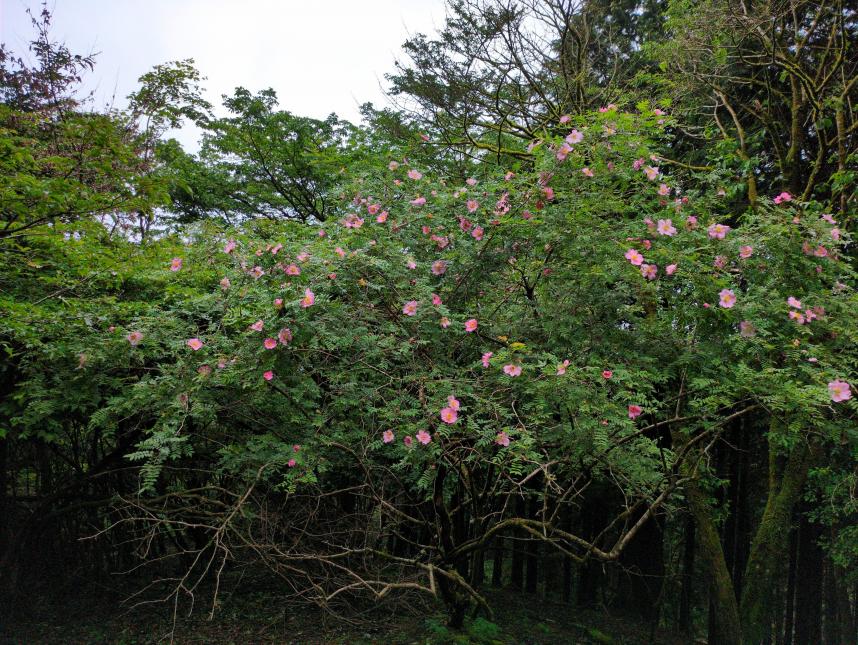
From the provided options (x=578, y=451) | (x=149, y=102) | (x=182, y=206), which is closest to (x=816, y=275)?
(x=578, y=451)

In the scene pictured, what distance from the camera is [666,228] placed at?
150 inches

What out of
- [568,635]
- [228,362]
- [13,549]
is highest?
[228,362]

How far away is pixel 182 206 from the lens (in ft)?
38.0

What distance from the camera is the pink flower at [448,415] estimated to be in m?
3.08

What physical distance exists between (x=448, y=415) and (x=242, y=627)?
2.88m

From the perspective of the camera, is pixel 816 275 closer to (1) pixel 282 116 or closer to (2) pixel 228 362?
(2) pixel 228 362

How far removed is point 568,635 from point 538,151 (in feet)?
14.4

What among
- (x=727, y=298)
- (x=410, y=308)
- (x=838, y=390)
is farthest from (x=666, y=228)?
(x=410, y=308)

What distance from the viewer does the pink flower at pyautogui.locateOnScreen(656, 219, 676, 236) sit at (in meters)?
3.79

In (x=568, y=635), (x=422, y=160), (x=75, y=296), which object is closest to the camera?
(x=75, y=296)

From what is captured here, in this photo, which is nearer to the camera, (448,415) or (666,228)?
(448,415)

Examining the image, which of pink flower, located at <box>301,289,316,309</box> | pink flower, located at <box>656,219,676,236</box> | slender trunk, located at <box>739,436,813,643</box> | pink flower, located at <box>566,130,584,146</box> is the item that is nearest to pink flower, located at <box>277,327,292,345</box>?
pink flower, located at <box>301,289,316,309</box>

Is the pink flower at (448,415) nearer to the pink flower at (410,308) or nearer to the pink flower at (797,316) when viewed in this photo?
the pink flower at (410,308)

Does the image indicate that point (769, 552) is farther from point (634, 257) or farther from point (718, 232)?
point (634, 257)
